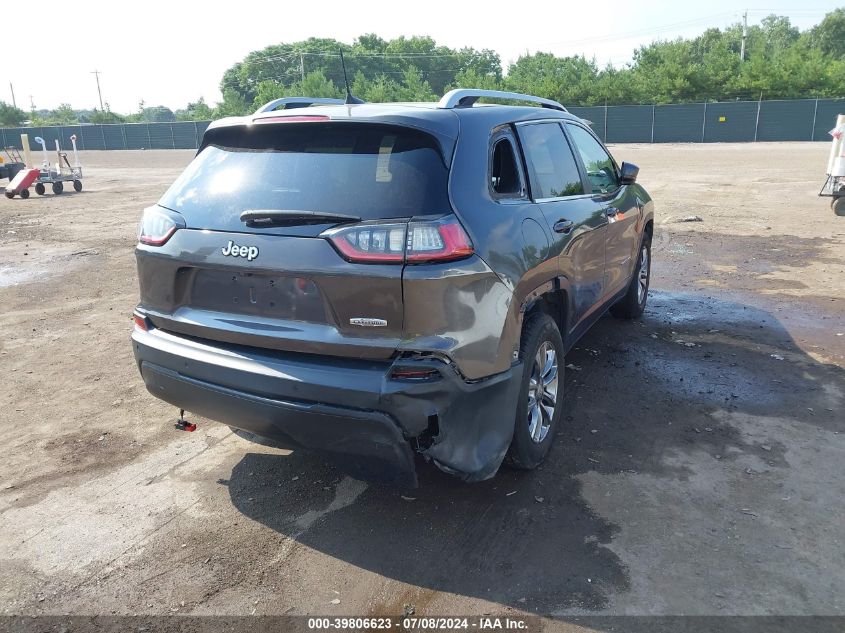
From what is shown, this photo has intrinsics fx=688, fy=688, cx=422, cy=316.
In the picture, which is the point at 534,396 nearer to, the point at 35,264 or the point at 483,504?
the point at 483,504

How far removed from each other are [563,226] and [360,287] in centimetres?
155

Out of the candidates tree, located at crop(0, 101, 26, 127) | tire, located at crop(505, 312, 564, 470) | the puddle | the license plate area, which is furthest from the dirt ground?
tree, located at crop(0, 101, 26, 127)

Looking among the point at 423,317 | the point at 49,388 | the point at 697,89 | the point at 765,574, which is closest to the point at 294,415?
the point at 423,317

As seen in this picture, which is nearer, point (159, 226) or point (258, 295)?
point (258, 295)

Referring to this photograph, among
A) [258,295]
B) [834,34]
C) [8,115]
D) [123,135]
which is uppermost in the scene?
[834,34]

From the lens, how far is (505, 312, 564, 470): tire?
336 cm

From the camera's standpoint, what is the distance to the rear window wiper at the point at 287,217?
2.87 m

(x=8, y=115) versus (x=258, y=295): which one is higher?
(x=8, y=115)

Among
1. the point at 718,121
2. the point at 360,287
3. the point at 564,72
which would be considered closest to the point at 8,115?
the point at 564,72

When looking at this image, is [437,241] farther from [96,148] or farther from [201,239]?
[96,148]

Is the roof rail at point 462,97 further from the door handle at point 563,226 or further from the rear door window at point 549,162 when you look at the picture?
the door handle at point 563,226

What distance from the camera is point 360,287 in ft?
9.14

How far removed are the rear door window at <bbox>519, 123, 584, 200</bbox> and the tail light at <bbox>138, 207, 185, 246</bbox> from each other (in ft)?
6.01

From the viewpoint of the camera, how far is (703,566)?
291 cm
